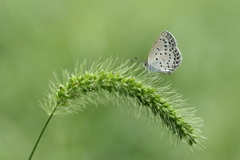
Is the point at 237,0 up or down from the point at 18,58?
up

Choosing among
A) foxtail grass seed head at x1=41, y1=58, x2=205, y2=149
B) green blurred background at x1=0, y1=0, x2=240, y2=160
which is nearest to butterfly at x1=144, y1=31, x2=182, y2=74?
green blurred background at x1=0, y1=0, x2=240, y2=160

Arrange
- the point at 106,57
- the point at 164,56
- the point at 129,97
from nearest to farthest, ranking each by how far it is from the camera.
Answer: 1. the point at 129,97
2. the point at 164,56
3. the point at 106,57

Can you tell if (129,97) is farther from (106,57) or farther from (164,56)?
(106,57)

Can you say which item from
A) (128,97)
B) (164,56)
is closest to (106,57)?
(164,56)

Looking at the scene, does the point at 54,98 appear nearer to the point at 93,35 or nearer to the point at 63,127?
the point at 63,127

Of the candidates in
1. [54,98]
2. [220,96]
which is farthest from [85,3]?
[54,98]

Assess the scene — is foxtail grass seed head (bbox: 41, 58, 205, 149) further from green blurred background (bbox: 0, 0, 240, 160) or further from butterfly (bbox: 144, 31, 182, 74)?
green blurred background (bbox: 0, 0, 240, 160)
